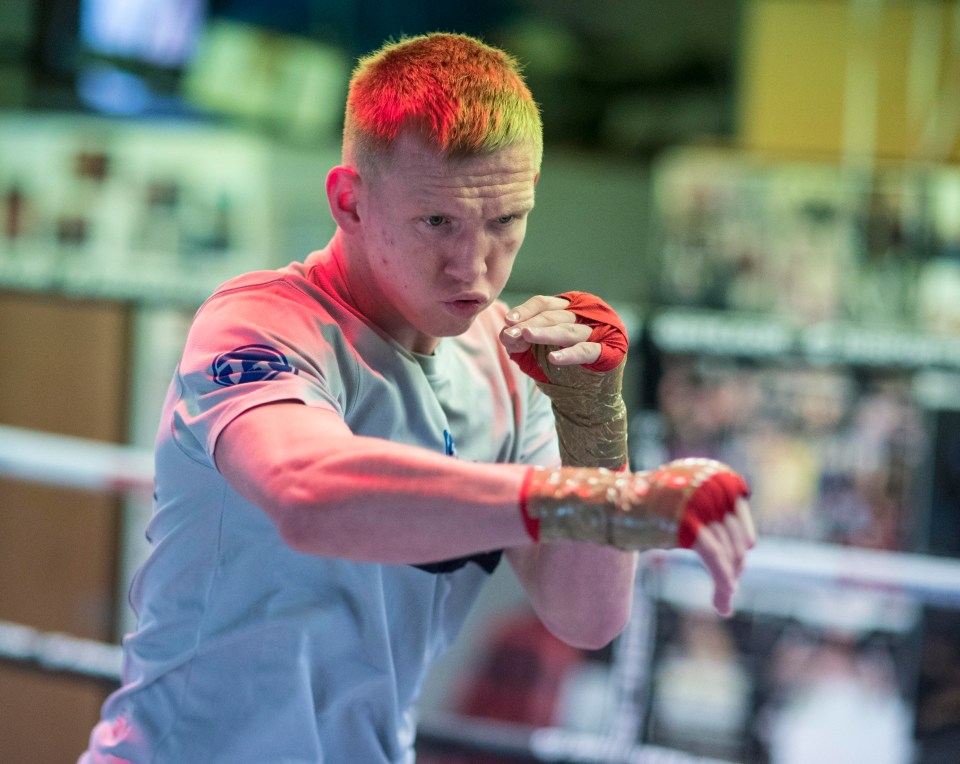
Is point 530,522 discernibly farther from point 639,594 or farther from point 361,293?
point 639,594

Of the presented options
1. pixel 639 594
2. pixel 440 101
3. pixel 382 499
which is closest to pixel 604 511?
pixel 382 499

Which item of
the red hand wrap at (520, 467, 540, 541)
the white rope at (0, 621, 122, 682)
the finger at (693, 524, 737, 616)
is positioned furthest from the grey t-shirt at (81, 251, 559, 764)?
the white rope at (0, 621, 122, 682)

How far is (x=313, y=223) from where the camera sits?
11.9 feet

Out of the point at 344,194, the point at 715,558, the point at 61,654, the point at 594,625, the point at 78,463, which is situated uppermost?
the point at 344,194

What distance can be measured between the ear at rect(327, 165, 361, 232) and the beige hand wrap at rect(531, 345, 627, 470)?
23 cm

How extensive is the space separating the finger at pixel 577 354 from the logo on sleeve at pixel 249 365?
0.23 metres

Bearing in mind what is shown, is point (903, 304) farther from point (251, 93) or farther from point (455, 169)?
point (251, 93)

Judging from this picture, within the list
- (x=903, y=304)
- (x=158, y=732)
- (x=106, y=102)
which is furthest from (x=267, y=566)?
(x=106, y=102)

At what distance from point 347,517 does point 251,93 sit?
10.5 feet

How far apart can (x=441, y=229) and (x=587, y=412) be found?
226 mm

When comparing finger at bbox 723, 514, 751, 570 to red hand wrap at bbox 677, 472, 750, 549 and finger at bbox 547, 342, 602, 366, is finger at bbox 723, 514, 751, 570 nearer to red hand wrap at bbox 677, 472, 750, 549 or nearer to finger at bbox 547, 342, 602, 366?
red hand wrap at bbox 677, 472, 750, 549

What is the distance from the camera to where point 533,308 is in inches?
38.6

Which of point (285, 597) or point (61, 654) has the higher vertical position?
point (285, 597)

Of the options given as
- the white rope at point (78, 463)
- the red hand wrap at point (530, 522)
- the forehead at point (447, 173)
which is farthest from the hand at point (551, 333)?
the white rope at point (78, 463)
